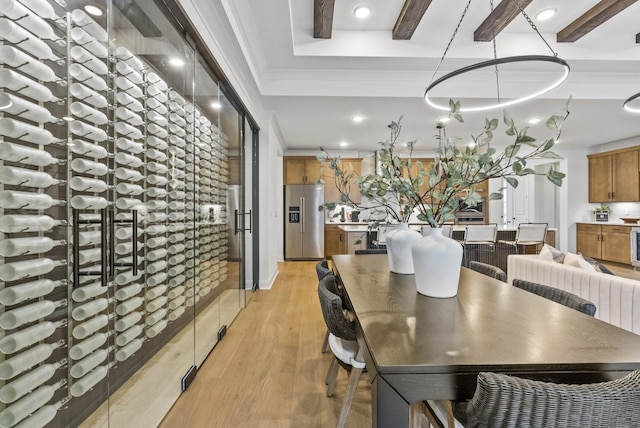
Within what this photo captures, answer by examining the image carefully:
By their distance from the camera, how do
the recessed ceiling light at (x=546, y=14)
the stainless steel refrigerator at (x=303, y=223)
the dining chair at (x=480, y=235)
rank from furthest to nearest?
the stainless steel refrigerator at (x=303, y=223)
the dining chair at (x=480, y=235)
the recessed ceiling light at (x=546, y=14)

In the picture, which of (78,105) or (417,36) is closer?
(78,105)

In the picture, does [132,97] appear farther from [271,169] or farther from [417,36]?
[271,169]

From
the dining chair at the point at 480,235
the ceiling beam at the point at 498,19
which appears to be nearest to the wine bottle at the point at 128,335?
the ceiling beam at the point at 498,19

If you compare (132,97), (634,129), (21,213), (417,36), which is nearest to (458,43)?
(417,36)

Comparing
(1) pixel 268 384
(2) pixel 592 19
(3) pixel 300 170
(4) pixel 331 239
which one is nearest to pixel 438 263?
(1) pixel 268 384

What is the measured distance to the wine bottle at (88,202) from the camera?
3.59 feet

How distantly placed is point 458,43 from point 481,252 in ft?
11.0

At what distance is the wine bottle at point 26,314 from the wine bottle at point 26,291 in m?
0.03

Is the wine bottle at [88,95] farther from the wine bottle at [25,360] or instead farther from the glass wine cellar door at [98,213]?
the wine bottle at [25,360]

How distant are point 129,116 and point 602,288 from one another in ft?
10.1

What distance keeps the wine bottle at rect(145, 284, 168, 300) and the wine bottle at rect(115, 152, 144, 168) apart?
0.65 m

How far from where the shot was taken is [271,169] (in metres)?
4.48

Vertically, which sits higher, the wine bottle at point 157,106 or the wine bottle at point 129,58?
the wine bottle at point 129,58

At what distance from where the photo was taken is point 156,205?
163 cm
